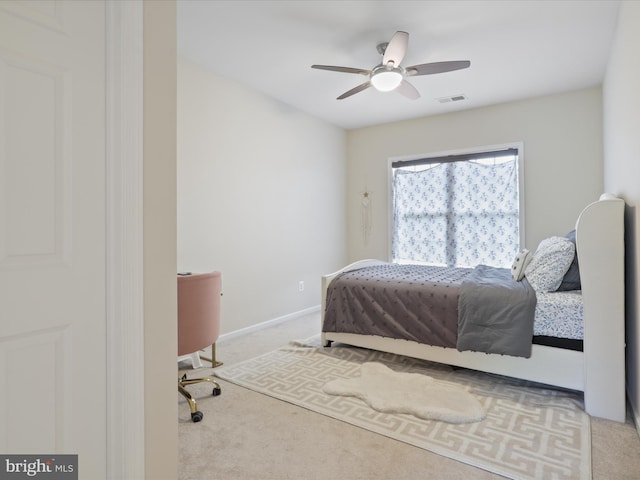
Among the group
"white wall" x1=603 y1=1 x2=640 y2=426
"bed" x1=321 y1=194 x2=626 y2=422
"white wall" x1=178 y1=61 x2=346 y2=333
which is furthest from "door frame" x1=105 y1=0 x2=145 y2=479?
"white wall" x1=603 y1=1 x2=640 y2=426

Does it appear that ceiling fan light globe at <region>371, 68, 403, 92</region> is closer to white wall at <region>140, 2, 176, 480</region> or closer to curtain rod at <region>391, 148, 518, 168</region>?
white wall at <region>140, 2, 176, 480</region>

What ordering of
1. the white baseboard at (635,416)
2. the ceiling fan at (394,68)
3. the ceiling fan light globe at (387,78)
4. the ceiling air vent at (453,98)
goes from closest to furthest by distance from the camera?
the white baseboard at (635,416) → the ceiling fan at (394,68) → the ceiling fan light globe at (387,78) → the ceiling air vent at (453,98)

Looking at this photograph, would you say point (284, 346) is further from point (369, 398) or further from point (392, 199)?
point (392, 199)

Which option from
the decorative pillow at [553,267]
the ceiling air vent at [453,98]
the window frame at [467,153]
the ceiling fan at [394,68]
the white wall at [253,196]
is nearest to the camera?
the decorative pillow at [553,267]

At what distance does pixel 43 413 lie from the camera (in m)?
1.08

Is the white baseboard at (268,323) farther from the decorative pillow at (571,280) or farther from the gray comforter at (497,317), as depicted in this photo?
the decorative pillow at (571,280)

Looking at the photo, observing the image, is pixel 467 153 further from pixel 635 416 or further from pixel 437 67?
pixel 635 416

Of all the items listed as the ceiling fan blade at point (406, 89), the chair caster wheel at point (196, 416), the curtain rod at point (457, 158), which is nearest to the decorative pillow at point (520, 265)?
the ceiling fan blade at point (406, 89)

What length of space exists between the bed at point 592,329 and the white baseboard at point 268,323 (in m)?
2.53

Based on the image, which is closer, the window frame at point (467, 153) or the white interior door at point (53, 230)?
the white interior door at point (53, 230)

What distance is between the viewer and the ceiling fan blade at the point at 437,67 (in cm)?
273

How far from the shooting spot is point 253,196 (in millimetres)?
4113

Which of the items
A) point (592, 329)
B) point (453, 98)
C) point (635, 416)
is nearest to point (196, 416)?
point (592, 329)

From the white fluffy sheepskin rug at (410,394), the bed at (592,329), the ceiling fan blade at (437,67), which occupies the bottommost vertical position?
the white fluffy sheepskin rug at (410,394)
